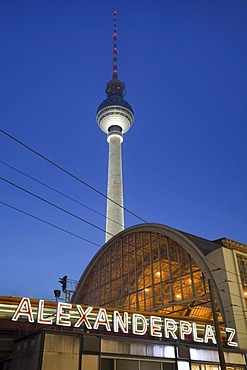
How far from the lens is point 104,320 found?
869 inches

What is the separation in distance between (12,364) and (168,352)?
9685mm

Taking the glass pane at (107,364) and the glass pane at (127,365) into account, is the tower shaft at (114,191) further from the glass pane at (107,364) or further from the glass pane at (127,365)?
the glass pane at (107,364)

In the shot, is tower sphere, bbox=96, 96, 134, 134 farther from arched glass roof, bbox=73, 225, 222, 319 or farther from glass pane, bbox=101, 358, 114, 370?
glass pane, bbox=101, 358, 114, 370

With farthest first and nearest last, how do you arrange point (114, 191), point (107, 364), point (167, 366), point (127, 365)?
point (114, 191) → point (167, 366) → point (127, 365) → point (107, 364)

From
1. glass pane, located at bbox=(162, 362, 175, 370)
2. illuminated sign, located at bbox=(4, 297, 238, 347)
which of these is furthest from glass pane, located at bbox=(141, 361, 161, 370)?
illuminated sign, located at bbox=(4, 297, 238, 347)

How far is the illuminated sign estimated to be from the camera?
2016cm

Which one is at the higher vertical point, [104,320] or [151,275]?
[151,275]

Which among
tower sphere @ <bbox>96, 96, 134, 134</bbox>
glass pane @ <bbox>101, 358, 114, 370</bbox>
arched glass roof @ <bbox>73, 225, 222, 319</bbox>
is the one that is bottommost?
glass pane @ <bbox>101, 358, 114, 370</bbox>

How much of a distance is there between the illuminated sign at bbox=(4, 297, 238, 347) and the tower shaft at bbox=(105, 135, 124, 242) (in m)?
66.0

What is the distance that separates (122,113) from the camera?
128 meters

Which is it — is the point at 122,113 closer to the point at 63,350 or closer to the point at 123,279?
the point at 123,279

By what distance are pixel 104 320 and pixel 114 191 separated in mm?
84024

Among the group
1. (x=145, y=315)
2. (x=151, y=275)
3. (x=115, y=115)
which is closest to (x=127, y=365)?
(x=145, y=315)

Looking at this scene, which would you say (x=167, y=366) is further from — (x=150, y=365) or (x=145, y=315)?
(x=145, y=315)
